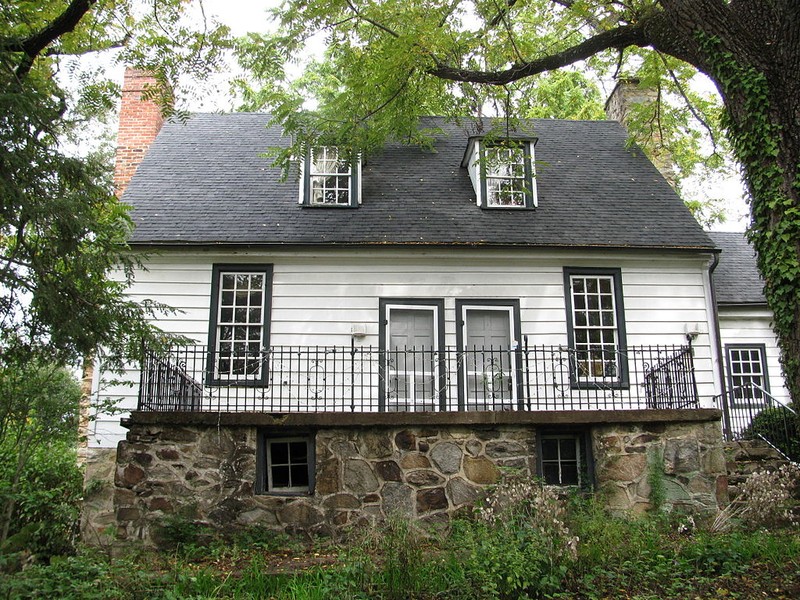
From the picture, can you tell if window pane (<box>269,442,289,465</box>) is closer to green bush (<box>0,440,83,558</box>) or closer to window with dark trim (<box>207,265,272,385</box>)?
window with dark trim (<box>207,265,272,385</box>)

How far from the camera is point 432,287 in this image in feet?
36.8

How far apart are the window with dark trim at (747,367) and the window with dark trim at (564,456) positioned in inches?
305

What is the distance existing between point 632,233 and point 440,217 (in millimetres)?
3355

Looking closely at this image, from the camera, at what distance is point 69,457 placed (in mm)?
11867

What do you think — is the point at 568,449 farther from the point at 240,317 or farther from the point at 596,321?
the point at 240,317

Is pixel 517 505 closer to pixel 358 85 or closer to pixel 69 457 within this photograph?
pixel 358 85

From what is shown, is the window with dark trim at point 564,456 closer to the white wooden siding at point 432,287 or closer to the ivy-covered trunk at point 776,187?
the white wooden siding at point 432,287

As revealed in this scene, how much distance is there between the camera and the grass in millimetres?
5875

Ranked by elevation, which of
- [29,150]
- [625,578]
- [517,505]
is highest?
[29,150]

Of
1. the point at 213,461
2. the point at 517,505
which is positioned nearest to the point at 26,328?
the point at 213,461

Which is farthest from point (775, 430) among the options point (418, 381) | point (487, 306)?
point (418, 381)

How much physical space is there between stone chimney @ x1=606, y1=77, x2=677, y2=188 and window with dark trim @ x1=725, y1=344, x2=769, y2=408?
→ 402 centimetres

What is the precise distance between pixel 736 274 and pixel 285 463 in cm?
1247

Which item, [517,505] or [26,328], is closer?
[26,328]
